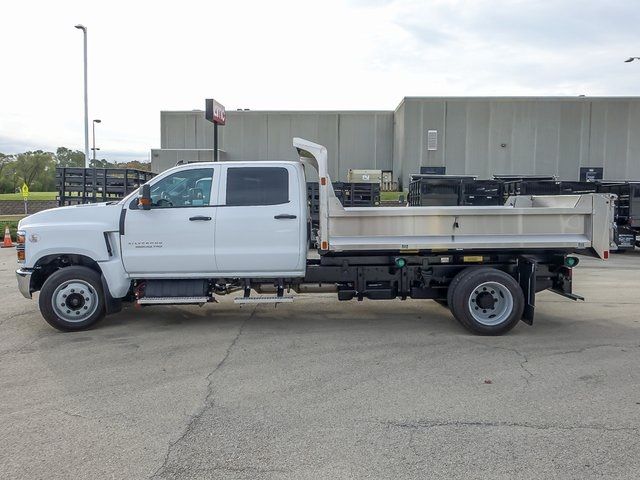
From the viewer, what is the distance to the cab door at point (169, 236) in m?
6.94

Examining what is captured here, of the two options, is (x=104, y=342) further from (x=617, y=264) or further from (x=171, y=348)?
(x=617, y=264)

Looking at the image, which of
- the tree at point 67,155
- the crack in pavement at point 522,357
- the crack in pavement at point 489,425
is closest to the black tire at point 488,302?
the crack in pavement at point 522,357

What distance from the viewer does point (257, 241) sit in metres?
7.00

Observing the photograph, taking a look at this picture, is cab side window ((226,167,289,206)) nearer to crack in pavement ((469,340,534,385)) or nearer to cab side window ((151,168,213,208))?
cab side window ((151,168,213,208))

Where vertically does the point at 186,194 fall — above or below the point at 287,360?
above

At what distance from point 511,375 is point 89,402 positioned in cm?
394

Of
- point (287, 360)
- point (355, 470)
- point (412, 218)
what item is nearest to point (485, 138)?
point (412, 218)

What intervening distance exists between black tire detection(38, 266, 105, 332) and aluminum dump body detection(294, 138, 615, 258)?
9.75 ft

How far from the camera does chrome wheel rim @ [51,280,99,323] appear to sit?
6949mm

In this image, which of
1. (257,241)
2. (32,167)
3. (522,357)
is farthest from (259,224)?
(32,167)

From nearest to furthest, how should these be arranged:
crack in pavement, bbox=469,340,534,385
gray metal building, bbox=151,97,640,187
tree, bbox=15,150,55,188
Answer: crack in pavement, bbox=469,340,534,385 → gray metal building, bbox=151,97,640,187 → tree, bbox=15,150,55,188

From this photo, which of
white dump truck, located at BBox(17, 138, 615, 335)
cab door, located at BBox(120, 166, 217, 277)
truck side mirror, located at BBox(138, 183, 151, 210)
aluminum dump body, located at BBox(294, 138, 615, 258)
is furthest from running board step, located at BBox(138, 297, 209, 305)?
aluminum dump body, located at BBox(294, 138, 615, 258)

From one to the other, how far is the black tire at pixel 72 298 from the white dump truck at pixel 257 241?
1cm

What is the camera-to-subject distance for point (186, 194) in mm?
7070
